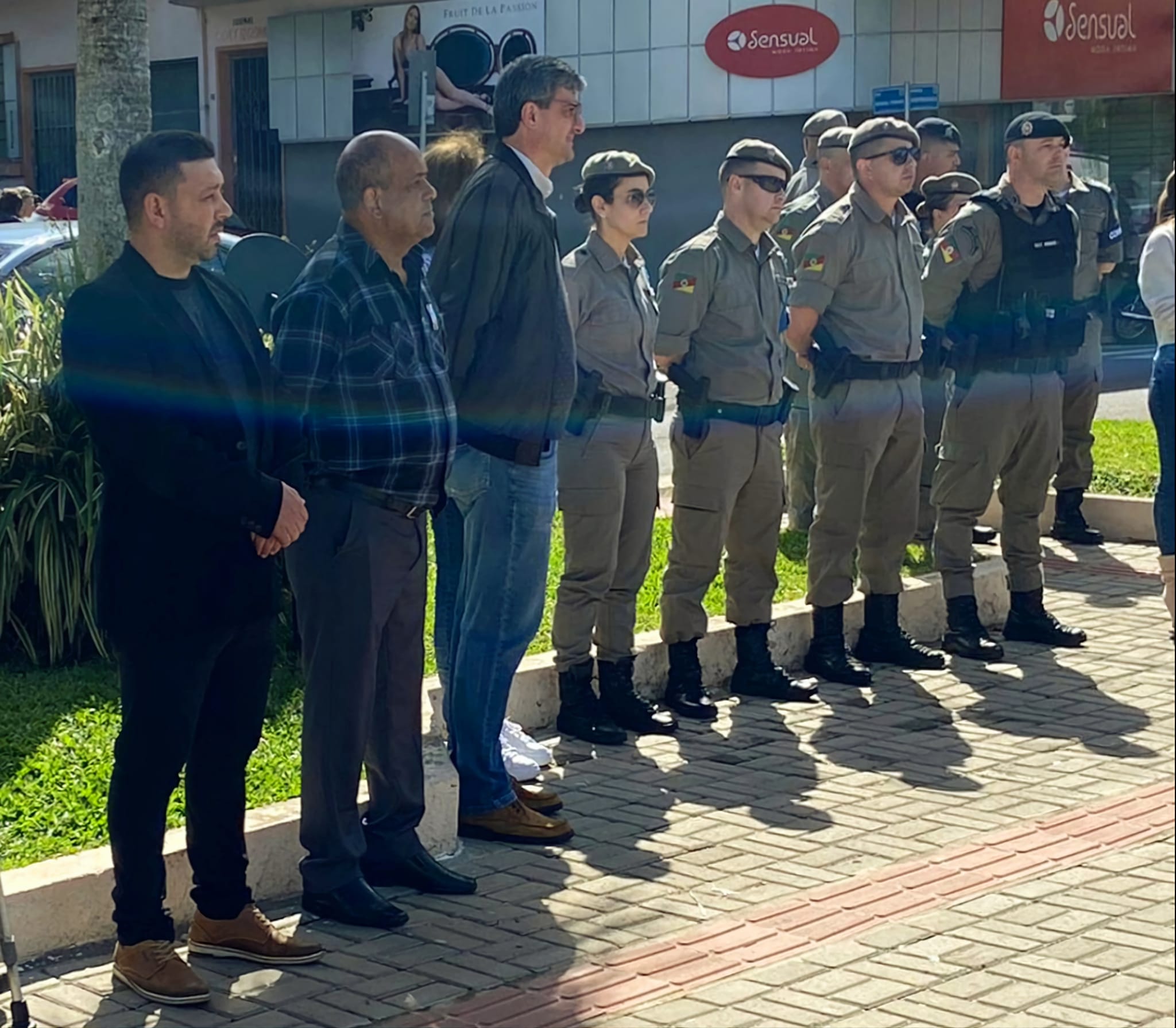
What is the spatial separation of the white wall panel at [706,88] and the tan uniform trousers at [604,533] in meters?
20.2

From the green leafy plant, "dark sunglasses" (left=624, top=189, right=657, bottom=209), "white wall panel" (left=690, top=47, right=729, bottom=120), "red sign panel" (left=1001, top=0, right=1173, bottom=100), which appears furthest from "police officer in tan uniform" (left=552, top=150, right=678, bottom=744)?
"white wall panel" (left=690, top=47, right=729, bottom=120)

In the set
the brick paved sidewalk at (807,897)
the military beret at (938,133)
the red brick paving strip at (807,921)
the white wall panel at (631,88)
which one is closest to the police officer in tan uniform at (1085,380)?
the military beret at (938,133)

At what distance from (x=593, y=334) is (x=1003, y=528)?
2.65 meters

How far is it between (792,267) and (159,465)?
5628 mm

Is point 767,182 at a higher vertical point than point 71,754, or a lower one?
higher

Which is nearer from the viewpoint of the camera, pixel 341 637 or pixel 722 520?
pixel 341 637

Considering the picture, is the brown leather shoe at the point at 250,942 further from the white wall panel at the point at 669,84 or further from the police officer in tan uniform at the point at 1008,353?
the white wall panel at the point at 669,84

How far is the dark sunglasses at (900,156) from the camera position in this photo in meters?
7.75

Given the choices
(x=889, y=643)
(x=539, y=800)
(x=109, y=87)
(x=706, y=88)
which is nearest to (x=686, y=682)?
(x=889, y=643)

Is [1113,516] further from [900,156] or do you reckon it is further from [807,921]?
[807,921]

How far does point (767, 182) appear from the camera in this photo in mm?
7359

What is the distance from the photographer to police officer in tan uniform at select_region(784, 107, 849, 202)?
10.3m

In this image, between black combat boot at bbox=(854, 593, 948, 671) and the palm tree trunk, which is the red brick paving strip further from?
the palm tree trunk

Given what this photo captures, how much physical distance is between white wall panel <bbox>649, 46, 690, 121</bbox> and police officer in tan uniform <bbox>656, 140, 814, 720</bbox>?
64.9ft
